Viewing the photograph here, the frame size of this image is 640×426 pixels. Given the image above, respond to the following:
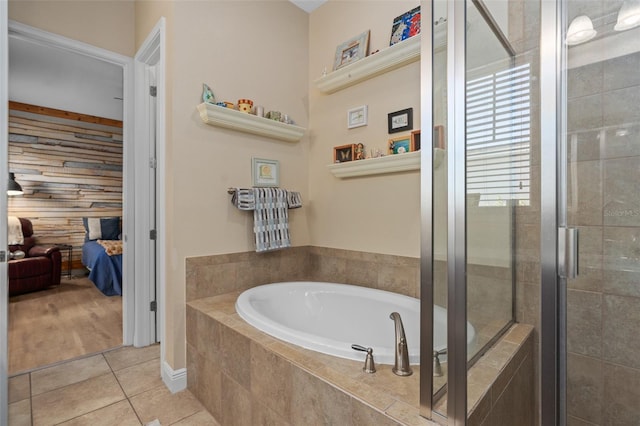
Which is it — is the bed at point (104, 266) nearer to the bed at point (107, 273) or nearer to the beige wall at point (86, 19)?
the bed at point (107, 273)

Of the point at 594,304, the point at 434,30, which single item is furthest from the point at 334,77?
the point at 594,304

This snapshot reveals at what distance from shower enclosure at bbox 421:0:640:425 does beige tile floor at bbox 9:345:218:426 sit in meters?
1.54

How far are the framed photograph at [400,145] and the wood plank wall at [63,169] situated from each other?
17.7ft

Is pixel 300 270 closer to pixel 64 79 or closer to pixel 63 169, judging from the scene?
pixel 64 79

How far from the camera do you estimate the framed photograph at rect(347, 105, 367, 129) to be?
2377 mm

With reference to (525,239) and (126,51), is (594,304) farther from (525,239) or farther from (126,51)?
(126,51)

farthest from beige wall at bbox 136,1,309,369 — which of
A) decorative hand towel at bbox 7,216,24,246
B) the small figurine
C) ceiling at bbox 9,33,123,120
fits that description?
decorative hand towel at bbox 7,216,24,246

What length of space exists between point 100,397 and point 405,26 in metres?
2.96

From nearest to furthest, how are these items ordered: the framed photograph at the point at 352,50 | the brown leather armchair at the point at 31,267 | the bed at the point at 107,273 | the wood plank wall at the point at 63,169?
1. the framed photograph at the point at 352,50
2. the brown leather armchair at the point at 31,267
3. the bed at the point at 107,273
4. the wood plank wall at the point at 63,169

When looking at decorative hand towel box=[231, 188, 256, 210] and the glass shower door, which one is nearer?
the glass shower door

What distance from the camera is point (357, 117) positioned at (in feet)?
7.96

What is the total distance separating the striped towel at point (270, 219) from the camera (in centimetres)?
232

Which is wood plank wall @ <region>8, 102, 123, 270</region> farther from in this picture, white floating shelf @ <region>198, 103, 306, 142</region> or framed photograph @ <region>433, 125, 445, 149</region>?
framed photograph @ <region>433, 125, 445, 149</region>

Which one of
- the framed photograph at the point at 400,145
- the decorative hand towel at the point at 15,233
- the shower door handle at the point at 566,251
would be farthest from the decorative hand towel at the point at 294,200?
the decorative hand towel at the point at 15,233
